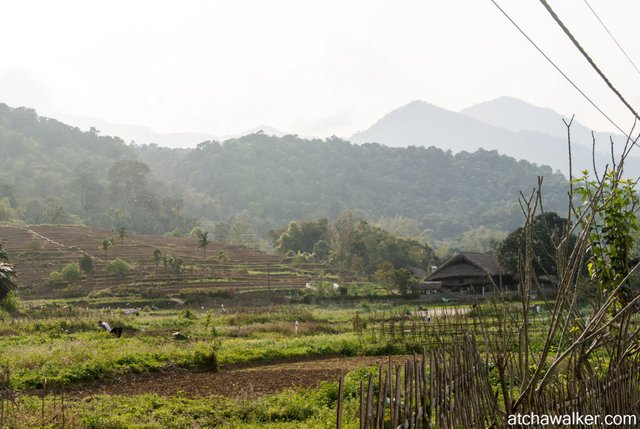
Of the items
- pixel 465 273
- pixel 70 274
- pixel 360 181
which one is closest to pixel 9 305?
pixel 70 274

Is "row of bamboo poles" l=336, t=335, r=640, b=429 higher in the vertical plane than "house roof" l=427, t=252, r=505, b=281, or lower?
higher

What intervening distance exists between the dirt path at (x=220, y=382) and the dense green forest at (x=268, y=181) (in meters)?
95.1

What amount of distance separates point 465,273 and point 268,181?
110 metres

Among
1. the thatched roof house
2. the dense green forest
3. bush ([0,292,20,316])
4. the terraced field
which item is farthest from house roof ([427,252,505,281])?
the dense green forest

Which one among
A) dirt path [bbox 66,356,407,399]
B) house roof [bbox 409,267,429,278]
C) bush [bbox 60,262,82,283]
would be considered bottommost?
house roof [bbox 409,267,429,278]

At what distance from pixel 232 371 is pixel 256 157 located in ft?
503

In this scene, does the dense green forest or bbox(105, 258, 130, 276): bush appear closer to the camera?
bbox(105, 258, 130, 276): bush

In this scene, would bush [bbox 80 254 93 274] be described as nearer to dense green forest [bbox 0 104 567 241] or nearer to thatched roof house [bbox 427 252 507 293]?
thatched roof house [bbox 427 252 507 293]

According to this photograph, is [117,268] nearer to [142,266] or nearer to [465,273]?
[142,266]

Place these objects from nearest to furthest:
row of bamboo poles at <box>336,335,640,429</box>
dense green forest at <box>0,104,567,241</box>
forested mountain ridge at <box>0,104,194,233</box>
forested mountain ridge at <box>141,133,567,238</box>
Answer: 1. row of bamboo poles at <box>336,335,640,429</box>
2. forested mountain ridge at <box>0,104,194,233</box>
3. dense green forest at <box>0,104,567,241</box>
4. forested mountain ridge at <box>141,133,567,238</box>

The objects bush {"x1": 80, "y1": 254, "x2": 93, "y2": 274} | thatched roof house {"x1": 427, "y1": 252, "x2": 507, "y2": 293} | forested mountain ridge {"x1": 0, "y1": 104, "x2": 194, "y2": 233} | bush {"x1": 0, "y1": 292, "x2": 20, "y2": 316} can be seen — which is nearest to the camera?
bush {"x1": 0, "y1": 292, "x2": 20, "y2": 316}

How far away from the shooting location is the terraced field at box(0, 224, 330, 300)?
52.0 m

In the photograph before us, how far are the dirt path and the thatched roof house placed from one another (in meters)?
36.1

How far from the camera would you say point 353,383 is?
39.4 feet
